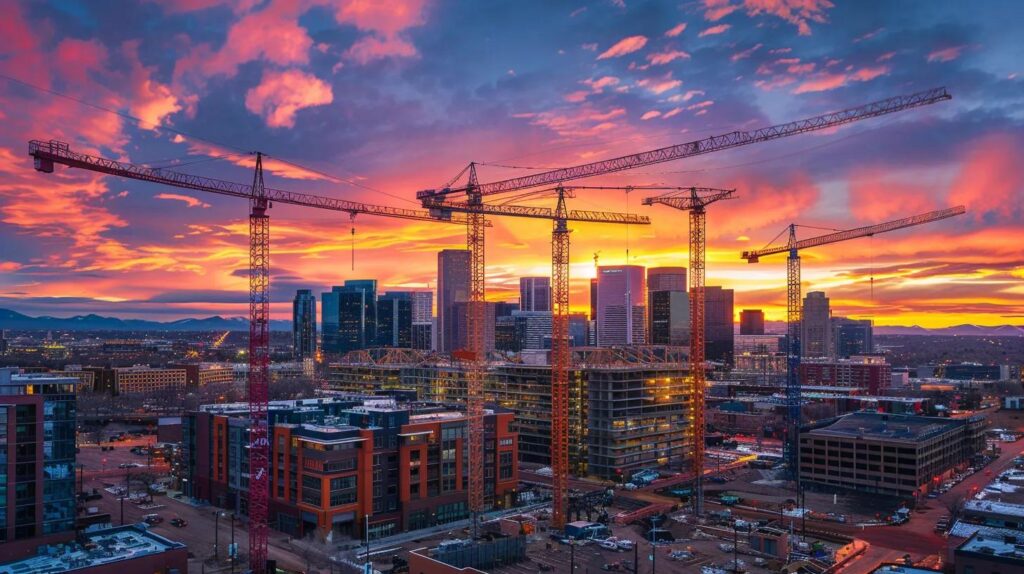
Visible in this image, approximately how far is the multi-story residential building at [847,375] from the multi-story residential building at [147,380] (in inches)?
5367

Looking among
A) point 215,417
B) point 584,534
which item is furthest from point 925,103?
point 215,417

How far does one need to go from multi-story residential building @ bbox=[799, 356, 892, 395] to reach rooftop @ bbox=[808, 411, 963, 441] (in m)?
70.0

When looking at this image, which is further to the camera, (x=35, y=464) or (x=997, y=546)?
(x=35, y=464)

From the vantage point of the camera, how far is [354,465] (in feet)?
172

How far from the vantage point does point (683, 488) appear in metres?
70.7

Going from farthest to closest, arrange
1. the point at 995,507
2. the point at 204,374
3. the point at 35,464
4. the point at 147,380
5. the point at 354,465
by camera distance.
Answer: the point at 204,374 → the point at 147,380 → the point at 354,465 → the point at 995,507 → the point at 35,464

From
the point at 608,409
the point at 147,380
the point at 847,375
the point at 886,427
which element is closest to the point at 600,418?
the point at 608,409

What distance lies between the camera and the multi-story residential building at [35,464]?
43000mm

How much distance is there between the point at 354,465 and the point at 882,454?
4628 cm

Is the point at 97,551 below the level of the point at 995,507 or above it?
above

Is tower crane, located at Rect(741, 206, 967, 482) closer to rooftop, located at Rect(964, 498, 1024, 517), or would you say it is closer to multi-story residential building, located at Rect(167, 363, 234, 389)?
rooftop, located at Rect(964, 498, 1024, 517)

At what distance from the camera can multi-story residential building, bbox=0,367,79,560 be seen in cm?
4300

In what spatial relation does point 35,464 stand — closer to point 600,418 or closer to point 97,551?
point 97,551


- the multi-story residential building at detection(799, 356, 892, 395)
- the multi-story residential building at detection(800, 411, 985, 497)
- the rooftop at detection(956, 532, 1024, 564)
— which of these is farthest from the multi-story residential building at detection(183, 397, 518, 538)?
the multi-story residential building at detection(799, 356, 892, 395)
